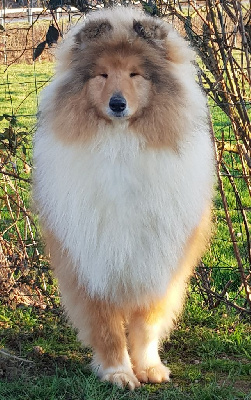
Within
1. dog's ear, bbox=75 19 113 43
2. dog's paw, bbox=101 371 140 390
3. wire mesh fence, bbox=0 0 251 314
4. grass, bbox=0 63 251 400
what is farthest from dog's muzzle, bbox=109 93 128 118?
dog's paw, bbox=101 371 140 390

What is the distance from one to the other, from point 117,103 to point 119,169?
0.35m

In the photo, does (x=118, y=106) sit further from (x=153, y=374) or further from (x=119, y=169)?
(x=153, y=374)

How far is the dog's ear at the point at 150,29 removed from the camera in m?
3.19

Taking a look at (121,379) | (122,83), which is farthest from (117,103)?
(121,379)

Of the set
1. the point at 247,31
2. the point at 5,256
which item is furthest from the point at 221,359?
the point at 247,31

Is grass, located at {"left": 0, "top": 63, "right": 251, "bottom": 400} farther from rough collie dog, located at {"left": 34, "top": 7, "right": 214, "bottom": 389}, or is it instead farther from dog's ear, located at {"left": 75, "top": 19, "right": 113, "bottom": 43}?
dog's ear, located at {"left": 75, "top": 19, "right": 113, "bottom": 43}

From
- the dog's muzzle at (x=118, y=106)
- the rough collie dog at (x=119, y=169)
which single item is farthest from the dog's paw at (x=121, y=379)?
the dog's muzzle at (x=118, y=106)

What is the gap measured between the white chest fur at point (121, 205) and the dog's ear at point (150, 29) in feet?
1.82

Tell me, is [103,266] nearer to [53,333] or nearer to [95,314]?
[95,314]

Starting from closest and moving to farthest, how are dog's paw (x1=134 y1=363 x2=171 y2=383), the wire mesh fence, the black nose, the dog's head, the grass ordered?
1. the black nose
2. the dog's head
3. the grass
4. dog's paw (x1=134 y1=363 x2=171 y2=383)
5. the wire mesh fence

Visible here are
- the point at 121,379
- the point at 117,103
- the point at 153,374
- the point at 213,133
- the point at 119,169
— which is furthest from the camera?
the point at 213,133

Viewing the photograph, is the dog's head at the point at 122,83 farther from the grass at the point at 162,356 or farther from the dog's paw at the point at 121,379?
the dog's paw at the point at 121,379

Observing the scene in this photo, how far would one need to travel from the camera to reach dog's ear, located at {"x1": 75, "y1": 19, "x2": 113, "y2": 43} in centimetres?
318

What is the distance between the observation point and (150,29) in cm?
324
